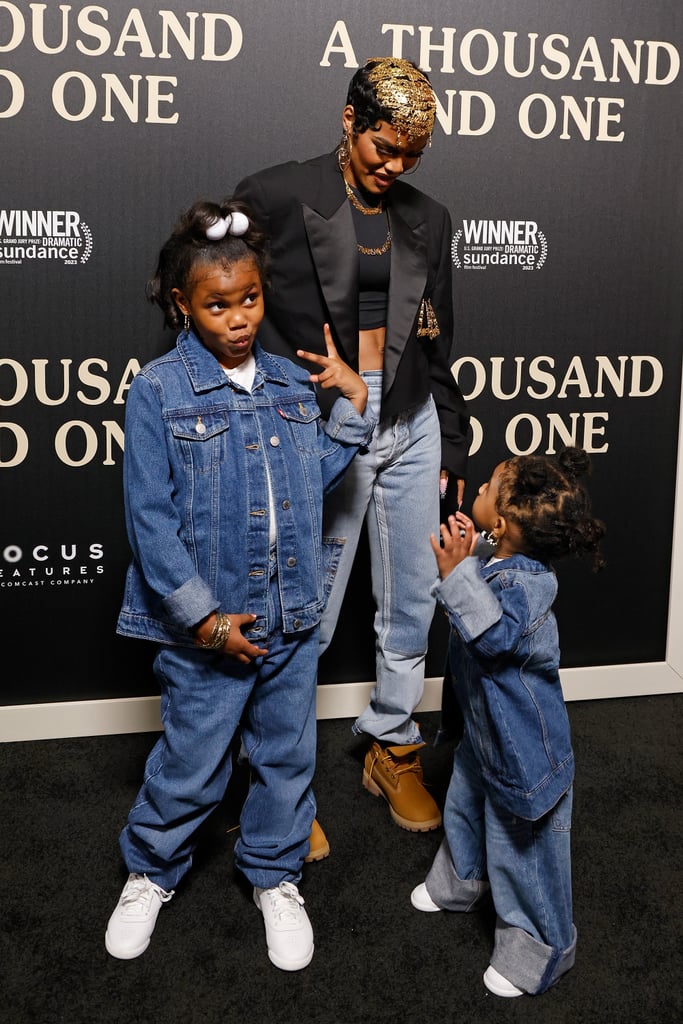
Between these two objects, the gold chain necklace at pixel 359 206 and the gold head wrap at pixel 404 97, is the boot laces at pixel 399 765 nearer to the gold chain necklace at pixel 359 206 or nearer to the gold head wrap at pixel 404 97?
the gold chain necklace at pixel 359 206

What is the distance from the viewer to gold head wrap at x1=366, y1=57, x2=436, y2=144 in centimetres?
200

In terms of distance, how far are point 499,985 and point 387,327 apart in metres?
1.29

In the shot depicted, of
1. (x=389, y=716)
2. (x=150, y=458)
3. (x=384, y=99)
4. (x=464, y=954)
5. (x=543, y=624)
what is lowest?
(x=464, y=954)

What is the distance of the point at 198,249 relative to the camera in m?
1.80

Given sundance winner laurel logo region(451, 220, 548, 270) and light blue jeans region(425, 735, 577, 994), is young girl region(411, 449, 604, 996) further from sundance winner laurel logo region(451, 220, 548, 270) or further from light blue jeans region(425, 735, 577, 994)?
sundance winner laurel logo region(451, 220, 548, 270)

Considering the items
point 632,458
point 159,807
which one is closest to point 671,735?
point 632,458

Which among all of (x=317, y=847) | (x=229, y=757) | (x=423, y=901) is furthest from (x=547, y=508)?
(x=317, y=847)

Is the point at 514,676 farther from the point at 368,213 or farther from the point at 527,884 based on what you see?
the point at 368,213

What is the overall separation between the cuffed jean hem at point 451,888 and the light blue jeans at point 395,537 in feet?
1.52

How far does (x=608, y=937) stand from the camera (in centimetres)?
204

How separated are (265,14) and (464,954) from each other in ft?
7.05

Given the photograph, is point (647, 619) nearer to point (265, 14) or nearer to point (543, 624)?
point (543, 624)

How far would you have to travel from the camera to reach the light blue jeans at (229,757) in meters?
1.93

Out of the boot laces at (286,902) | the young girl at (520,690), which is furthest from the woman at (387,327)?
the young girl at (520,690)
